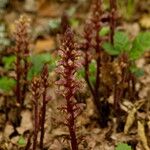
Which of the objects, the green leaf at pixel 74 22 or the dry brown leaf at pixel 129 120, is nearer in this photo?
the dry brown leaf at pixel 129 120

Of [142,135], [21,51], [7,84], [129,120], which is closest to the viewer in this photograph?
[142,135]

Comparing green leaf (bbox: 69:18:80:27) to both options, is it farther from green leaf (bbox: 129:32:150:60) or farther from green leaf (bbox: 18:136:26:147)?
green leaf (bbox: 18:136:26:147)


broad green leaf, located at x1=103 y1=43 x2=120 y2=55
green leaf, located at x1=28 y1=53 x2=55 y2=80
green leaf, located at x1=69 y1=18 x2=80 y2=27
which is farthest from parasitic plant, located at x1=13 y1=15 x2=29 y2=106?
green leaf, located at x1=69 y1=18 x2=80 y2=27

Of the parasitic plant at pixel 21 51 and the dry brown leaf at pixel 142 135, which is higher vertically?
the parasitic plant at pixel 21 51

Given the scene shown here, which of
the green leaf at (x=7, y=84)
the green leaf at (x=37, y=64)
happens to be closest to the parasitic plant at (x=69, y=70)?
the green leaf at (x=37, y=64)

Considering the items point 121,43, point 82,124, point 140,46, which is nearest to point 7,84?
point 82,124

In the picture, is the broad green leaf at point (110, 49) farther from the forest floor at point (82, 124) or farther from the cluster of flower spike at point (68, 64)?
the cluster of flower spike at point (68, 64)

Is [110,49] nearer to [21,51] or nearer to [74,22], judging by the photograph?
[21,51]

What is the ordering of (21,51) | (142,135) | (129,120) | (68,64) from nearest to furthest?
(68,64)
(142,135)
(129,120)
(21,51)

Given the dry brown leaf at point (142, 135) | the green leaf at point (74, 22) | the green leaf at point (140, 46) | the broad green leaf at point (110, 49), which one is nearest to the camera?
the dry brown leaf at point (142, 135)

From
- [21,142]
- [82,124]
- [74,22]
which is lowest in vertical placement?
[21,142]
